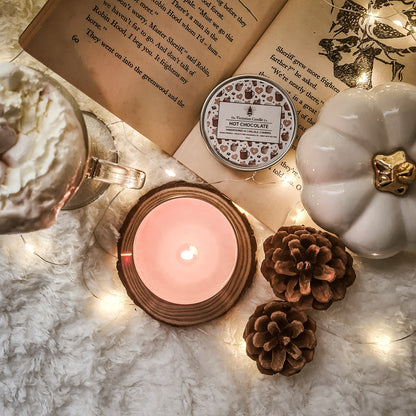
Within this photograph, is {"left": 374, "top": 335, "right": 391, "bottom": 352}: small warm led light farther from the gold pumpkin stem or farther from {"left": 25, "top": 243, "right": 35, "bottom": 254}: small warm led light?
{"left": 25, "top": 243, "right": 35, "bottom": 254}: small warm led light

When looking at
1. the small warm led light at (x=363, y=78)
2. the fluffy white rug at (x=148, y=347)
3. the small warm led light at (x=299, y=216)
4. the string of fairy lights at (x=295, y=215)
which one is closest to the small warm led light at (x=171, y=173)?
the string of fairy lights at (x=295, y=215)

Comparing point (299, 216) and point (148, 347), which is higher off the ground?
point (299, 216)

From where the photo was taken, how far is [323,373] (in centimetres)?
63

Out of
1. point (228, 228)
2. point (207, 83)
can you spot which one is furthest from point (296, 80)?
point (228, 228)

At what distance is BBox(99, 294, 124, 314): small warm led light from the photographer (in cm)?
64

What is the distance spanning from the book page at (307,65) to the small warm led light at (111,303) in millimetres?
237

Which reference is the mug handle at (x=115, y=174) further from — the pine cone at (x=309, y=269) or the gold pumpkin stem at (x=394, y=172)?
the gold pumpkin stem at (x=394, y=172)

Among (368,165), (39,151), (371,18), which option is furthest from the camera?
(371,18)

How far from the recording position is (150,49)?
62 centimetres

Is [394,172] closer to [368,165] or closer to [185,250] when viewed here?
[368,165]

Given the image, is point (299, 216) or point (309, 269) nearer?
point (309, 269)

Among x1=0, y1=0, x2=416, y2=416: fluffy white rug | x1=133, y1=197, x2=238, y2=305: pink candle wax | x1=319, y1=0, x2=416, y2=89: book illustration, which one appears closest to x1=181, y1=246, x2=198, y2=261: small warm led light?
x1=133, y1=197, x2=238, y2=305: pink candle wax

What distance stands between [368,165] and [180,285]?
33 centimetres

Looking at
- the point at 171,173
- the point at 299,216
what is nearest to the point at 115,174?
the point at 171,173
